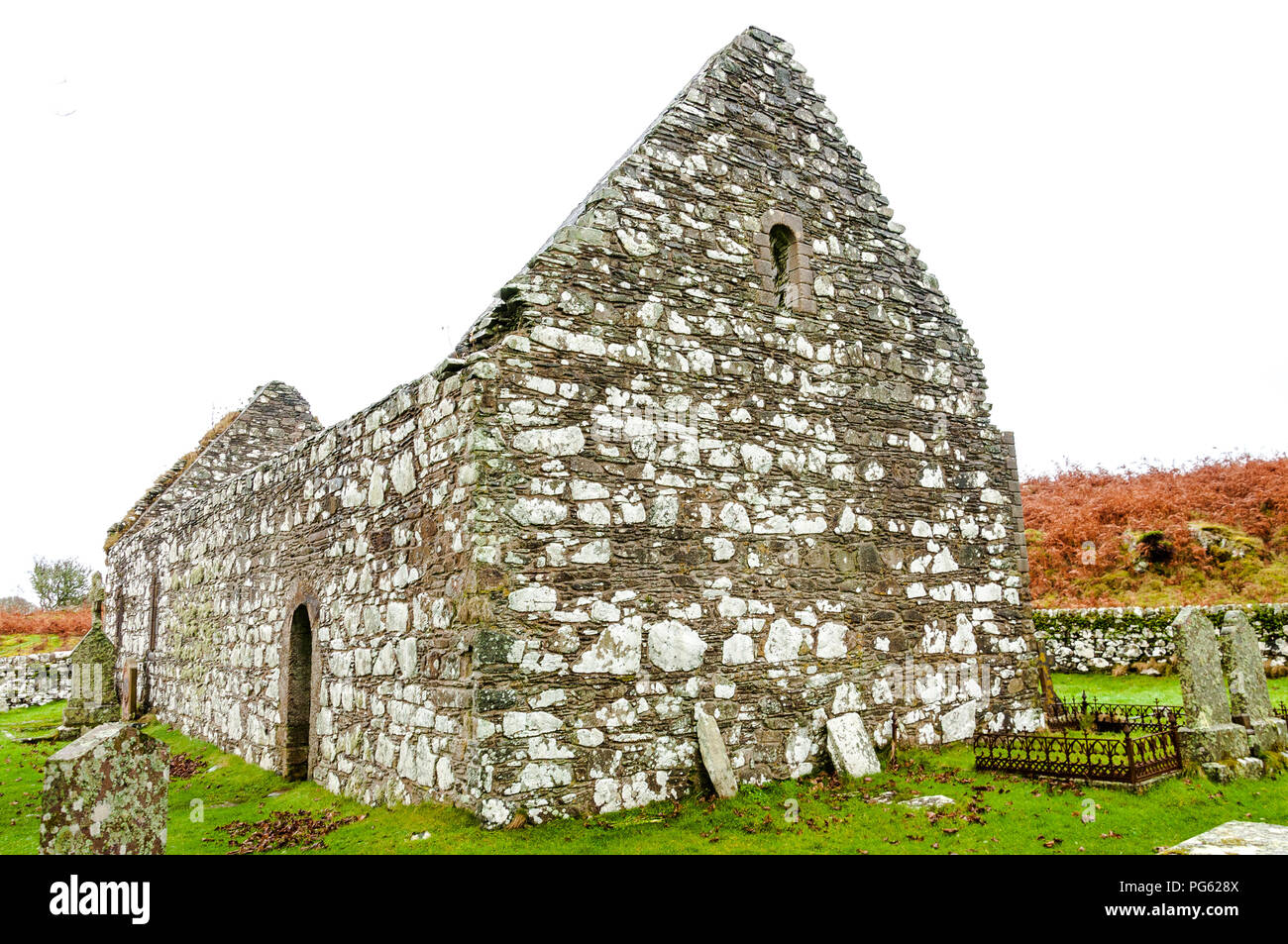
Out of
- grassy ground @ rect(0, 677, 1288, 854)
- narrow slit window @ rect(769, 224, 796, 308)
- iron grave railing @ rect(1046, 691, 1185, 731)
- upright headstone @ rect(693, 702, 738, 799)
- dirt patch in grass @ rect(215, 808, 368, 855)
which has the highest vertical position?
narrow slit window @ rect(769, 224, 796, 308)

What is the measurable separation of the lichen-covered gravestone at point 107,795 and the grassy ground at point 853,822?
7.58 ft

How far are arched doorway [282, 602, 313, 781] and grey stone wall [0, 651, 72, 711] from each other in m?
19.4

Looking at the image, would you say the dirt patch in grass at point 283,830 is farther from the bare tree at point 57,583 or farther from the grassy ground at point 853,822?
the bare tree at point 57,583

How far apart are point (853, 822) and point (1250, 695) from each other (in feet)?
16.8

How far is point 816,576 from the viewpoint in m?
9.27

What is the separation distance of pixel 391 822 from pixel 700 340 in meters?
5.65

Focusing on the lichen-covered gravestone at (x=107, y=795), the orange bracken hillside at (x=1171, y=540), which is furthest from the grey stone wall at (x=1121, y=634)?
the lichen-covered gravestone at (x=107, y=795)

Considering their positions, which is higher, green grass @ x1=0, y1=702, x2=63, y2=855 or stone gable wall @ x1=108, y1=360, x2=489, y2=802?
stone gable wall @ x1=108, y1=360, x2=489, y2=802

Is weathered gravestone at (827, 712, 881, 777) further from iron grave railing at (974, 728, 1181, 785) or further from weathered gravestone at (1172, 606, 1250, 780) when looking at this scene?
weathered gravestone at (1172, 606, 1250, 780)

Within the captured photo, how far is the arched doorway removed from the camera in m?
10.7

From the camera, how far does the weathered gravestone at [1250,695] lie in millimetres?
8914

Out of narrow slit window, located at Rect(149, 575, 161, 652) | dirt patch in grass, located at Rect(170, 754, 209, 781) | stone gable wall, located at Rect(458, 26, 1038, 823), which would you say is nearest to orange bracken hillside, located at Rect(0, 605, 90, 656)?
narrow slit window, located at Rect(149, 575, 161, 652)

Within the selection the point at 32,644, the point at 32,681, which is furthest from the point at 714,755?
the point at 32,644
